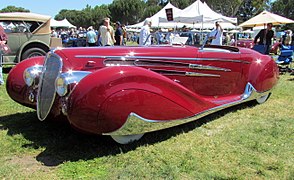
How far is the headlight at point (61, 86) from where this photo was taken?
2.97 metres

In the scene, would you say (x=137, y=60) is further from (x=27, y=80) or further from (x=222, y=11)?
(x=222, y=11)

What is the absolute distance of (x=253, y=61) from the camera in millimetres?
4938

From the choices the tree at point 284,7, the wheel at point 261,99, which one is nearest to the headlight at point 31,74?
the wheel at point 261,99

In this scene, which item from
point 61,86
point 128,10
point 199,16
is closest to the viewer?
point 61,86

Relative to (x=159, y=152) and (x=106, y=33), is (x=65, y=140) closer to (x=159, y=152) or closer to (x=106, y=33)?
(x=159, y=152)

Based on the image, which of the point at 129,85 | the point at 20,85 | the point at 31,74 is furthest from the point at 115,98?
the point at 20,85

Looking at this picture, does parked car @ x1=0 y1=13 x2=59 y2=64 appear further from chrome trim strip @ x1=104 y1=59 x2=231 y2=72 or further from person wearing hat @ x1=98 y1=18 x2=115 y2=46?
chrome trim strip @ x1=104 y1=59 x2=231 y2=72

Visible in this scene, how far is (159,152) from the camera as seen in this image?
10.7ft

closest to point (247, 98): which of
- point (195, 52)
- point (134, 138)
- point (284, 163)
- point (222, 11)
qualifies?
point (195, 52)

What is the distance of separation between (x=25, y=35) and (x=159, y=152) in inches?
292

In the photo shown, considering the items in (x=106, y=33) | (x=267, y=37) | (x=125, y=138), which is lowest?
(x=125, y=138)

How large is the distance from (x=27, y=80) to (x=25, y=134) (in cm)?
68

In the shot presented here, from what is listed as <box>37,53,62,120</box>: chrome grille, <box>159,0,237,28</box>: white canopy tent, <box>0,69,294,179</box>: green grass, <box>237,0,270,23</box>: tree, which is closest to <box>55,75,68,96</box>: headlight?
<box>37,53,62,120</box>: chrome grille

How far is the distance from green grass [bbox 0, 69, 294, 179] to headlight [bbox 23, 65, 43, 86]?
65 centimetres
